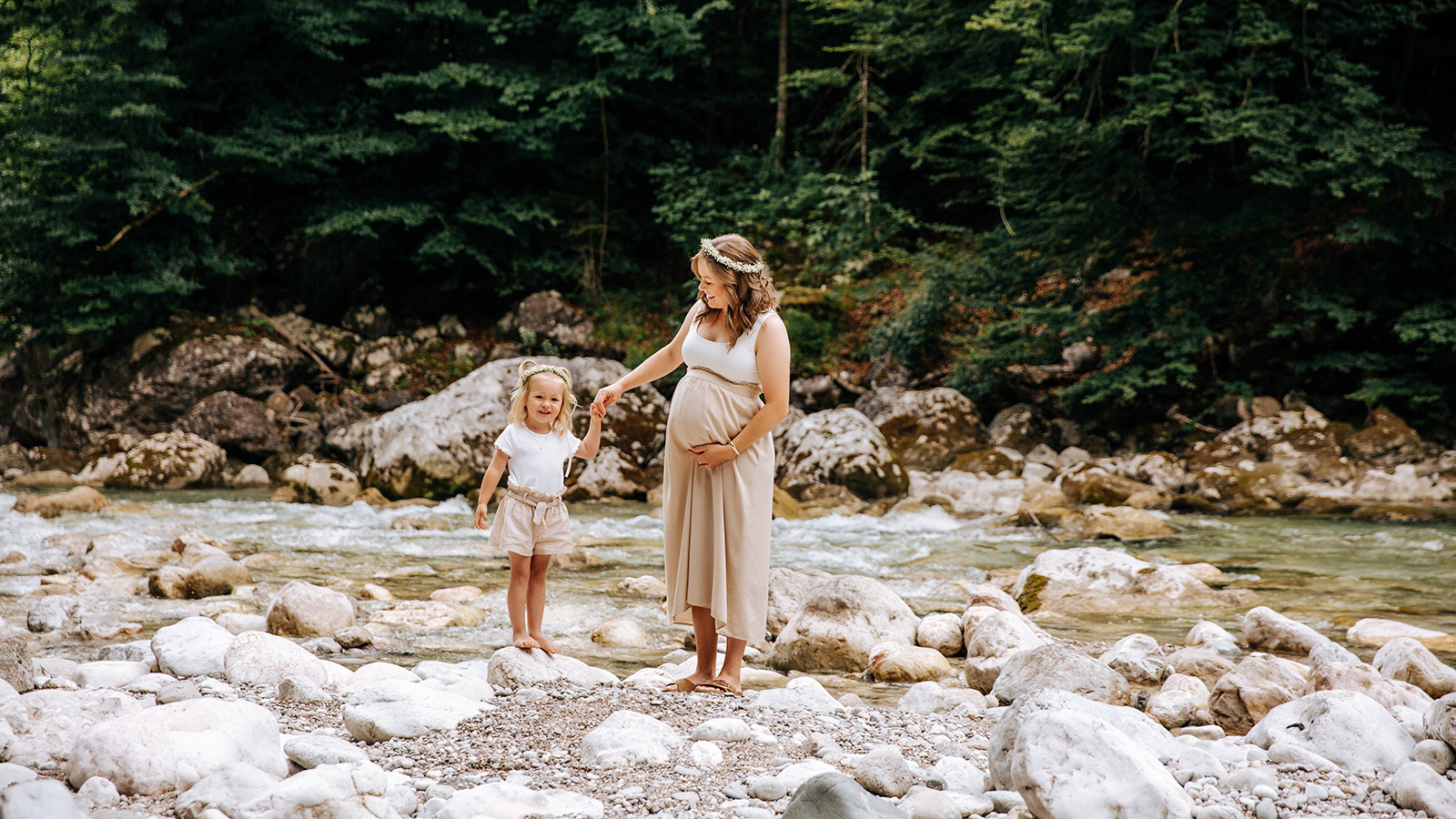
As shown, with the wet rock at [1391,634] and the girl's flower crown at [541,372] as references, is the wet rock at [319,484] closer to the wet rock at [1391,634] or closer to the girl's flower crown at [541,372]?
the girl's flower crown at [541,372]

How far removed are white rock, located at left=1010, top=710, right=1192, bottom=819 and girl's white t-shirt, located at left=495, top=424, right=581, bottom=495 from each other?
98.6 inches

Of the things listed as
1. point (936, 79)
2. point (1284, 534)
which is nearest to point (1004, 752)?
point (1284, 534)

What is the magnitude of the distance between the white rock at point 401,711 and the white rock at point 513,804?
0.67m

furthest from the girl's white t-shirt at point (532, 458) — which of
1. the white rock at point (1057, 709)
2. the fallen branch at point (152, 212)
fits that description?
the fallen branch at point (152, 212)

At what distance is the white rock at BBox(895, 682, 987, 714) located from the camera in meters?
3.66

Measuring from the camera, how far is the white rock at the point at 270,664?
3703 mm

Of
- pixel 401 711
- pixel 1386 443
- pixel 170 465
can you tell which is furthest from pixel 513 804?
pixel 170 465

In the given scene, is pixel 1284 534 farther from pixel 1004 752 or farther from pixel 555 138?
pixel 555 138

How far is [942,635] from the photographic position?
4953 millimetres

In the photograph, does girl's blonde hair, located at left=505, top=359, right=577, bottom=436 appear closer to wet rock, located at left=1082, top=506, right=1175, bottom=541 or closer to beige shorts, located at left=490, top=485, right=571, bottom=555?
beige shorts, located at left=490, top=485, right=571, bottom=555

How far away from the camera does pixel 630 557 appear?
8.21 m

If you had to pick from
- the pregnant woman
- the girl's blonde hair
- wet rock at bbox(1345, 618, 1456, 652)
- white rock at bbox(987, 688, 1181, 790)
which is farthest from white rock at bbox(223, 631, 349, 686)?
wet rock at bbox(1345, 618, 1456, 652)

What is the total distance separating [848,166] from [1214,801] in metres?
19.8

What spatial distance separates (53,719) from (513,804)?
1.64 m
